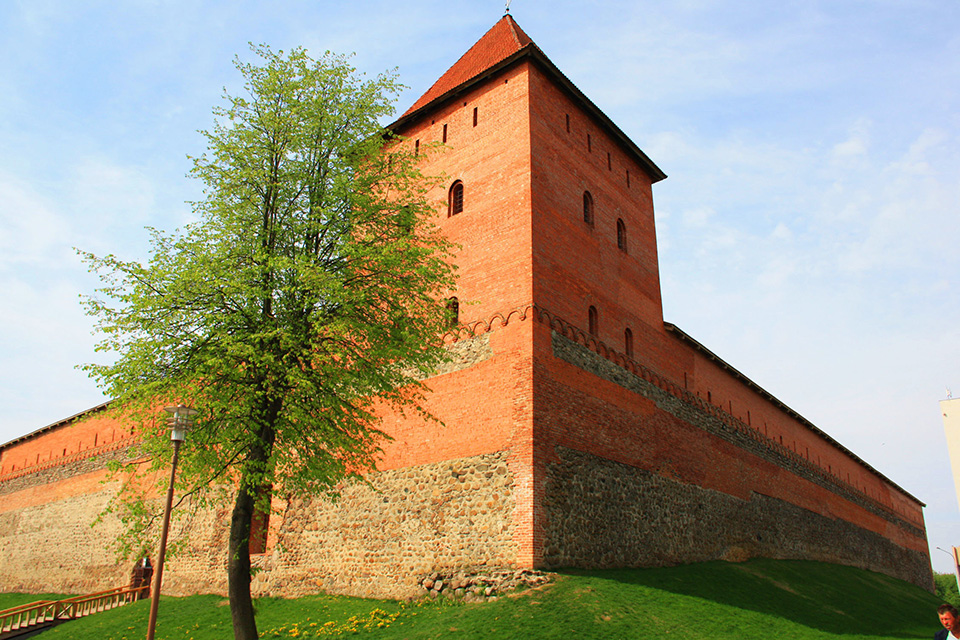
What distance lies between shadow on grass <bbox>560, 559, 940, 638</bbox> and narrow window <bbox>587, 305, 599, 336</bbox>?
5527mm

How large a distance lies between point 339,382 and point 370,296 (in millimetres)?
1618

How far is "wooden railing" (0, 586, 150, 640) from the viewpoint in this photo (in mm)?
18391

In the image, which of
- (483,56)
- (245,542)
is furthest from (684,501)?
(483,56)

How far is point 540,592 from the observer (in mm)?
11531

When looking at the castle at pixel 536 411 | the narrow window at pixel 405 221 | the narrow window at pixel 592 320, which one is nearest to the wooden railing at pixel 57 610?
the castle at pixel 536 411

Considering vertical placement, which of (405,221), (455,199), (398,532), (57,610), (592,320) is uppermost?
(455,199)

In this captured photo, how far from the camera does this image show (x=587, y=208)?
18.0m

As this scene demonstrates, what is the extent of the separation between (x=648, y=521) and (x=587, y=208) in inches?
319

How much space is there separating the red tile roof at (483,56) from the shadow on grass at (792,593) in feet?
42.3

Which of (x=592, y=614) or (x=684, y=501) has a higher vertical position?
(x=684, y=501)

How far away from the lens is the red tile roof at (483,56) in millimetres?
18364

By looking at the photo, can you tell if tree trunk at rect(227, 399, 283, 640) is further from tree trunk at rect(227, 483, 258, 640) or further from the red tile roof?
the red tile roof

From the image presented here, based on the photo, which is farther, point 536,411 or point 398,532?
point 398,532

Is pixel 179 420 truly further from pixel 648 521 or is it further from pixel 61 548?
pixel 61 548
